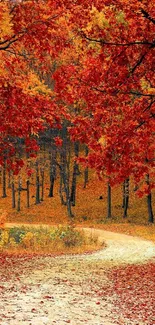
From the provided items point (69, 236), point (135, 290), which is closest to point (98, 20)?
point (135, 290)

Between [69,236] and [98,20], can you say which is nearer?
[98,20]

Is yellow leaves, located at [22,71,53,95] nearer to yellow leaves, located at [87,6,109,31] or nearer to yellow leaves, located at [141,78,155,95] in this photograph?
yellow leaves, located at [87,6,109,31]

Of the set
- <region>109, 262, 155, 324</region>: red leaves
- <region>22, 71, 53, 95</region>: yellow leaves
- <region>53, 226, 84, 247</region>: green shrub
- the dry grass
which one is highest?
<region>22, 71, 53, 95</region>: yellow leaves

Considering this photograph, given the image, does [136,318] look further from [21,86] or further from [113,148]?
[21,86]

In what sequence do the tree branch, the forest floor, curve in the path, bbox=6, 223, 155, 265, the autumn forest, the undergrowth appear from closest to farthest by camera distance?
1. the forest floor
2. the autumn forest
3. the tree branch
4. curve in the path, bbox=6, 223, 155, 265
5. the undergrowth

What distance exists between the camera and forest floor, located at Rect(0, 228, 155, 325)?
30.0ft

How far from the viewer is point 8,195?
56.1 m

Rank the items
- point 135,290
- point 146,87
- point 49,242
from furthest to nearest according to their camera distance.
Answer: point 49,242 → point 135,290 → point 146,87

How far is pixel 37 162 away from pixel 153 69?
32.7 meters

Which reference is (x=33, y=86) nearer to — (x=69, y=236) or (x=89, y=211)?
(x=69, y=236)

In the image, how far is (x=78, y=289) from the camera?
1228 cm

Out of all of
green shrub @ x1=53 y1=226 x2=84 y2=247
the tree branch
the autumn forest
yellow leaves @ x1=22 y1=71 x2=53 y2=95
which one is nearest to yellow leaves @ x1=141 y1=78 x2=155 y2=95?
the autumn forest

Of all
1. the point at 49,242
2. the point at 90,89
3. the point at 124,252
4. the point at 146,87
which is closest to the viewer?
the point at 146,87

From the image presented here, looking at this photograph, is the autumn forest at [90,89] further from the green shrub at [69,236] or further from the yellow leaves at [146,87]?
the green shrub at [69,236]
